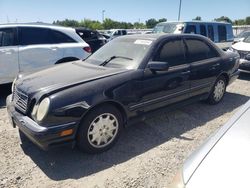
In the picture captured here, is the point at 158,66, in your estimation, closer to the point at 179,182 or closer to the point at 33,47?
the point at 179,182

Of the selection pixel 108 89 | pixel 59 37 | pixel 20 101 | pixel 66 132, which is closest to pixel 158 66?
pixel 108 89

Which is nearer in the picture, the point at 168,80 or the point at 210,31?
the point at 168,80

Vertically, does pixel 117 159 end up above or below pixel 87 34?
below

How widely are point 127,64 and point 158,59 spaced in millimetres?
511

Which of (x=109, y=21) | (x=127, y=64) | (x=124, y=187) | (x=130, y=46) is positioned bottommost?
(x=124, y=187)

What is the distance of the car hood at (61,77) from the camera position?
313 cm

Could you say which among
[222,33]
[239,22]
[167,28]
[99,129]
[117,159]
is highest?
[239,22]

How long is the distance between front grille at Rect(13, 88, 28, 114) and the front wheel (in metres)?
3.60

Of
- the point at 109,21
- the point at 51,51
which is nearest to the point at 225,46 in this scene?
the point at 51,51

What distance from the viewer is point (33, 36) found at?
5.97 metres

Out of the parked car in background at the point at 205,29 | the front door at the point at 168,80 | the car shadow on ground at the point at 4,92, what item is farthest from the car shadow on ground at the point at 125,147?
the parked car in background at the point at 205,29

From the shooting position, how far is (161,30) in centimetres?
1152

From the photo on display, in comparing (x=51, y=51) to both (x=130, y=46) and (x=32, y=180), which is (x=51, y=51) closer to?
(x=130, y=46)

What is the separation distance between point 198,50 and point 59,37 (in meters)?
3.49
